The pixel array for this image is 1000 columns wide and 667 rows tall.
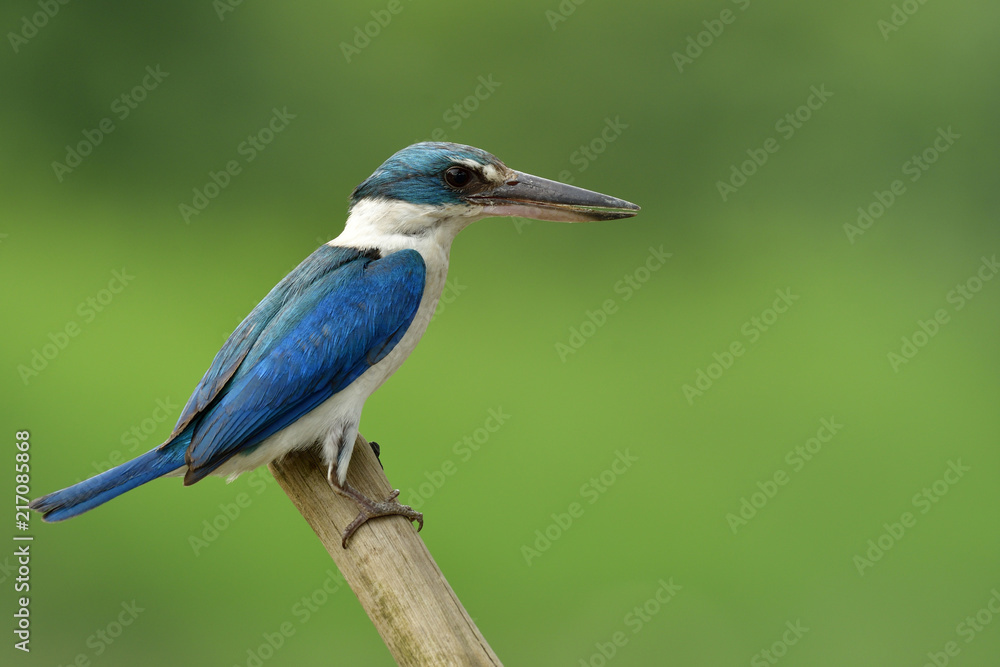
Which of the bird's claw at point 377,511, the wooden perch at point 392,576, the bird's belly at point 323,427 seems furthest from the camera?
the bird's belly at point 323,427

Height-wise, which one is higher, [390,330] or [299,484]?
[390,330]

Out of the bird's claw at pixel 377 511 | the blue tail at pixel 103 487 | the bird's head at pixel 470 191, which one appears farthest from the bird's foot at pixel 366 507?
the bird's head at pixel 470 191

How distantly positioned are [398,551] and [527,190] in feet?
2.16

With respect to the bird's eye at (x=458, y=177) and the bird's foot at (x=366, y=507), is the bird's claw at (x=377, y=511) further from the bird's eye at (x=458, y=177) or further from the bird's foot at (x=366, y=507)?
the bird's eye at (x=458, y=177)

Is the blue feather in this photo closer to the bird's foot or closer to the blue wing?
the blue wing

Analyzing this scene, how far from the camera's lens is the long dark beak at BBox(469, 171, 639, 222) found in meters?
1.65

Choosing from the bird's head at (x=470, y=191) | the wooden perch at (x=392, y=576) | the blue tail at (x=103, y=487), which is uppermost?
the bird's head at (x=470, y=191)

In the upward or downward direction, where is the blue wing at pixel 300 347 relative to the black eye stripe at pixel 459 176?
downward

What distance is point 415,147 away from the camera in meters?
1.70

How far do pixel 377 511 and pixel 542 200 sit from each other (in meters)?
0.61

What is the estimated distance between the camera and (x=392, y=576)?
1.43m

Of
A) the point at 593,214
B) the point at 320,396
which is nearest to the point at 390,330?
the point at 320,396

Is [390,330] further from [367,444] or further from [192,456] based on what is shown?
[192,456]

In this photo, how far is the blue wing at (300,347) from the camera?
1540 millimetres
